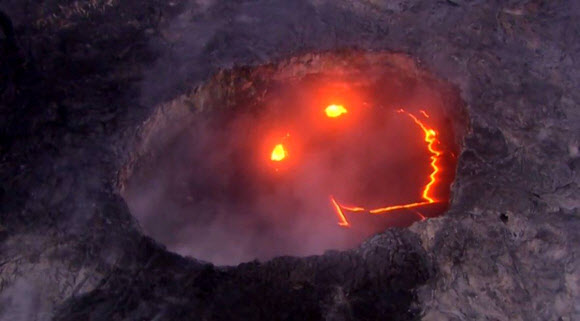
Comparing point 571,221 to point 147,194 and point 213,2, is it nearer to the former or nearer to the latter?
point 147,194

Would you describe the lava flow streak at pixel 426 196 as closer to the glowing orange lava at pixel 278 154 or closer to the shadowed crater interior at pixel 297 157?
the shadowed crater interior at pixel 297 157

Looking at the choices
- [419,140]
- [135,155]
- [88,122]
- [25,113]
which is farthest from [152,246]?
[419,140]

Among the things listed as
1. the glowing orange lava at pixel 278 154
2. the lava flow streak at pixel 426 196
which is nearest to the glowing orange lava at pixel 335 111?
the glowing orange lava at pixel 278 154

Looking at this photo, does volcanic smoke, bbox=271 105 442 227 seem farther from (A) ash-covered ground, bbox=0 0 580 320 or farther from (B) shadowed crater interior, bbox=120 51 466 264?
(A) ash-covered ground, bbox=0 0 580 320

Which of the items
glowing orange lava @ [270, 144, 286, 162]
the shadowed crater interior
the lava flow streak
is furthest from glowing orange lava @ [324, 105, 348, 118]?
the lava flow streak

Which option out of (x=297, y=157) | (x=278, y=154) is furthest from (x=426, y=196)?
(x=278, y=154)
